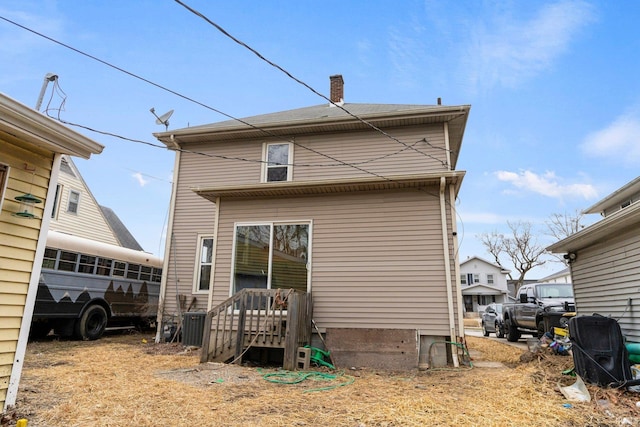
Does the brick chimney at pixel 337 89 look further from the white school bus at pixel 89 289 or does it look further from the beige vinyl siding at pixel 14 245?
the beige vinyl siding at pixel 14 245

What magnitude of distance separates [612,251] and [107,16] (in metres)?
9.88

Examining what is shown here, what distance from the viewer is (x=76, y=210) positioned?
1534cm

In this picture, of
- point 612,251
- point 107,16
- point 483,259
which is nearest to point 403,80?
point 612,251

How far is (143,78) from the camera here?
503 centimetres

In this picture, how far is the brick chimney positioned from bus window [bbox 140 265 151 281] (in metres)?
8.23

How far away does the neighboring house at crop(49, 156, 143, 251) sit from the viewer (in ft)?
47.7

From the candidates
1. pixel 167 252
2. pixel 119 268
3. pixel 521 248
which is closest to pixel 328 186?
pixel 167 252

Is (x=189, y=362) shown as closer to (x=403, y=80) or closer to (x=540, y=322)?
(x=403, y=80)

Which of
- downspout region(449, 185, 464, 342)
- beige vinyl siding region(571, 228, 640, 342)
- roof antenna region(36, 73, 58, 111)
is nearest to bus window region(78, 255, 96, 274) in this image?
roof antenna region(36, 73, 58, 111)

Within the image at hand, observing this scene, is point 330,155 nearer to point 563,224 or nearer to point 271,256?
point 271,256

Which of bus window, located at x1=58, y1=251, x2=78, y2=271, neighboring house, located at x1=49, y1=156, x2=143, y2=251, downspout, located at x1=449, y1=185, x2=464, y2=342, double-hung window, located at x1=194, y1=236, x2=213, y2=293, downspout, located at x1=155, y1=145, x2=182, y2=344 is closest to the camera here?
downspout, located at x1=449, y1=185, x2=464, y2=342

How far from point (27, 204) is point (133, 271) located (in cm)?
813

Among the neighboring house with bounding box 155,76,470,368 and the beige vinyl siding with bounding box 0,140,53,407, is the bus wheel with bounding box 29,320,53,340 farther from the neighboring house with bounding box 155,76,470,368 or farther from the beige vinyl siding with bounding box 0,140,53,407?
the beige vinyl siding with bounding box 0,140,53,407

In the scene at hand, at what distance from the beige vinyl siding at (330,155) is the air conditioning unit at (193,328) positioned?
10.2ft
